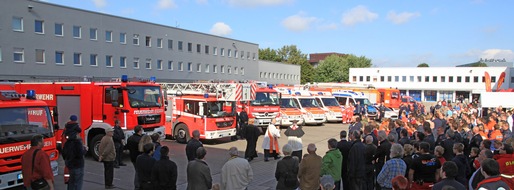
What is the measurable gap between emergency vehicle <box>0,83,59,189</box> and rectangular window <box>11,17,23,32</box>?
82.6ft

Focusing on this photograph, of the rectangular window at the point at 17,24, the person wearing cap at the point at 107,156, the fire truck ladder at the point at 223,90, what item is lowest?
the person wearing cap at the point at 107,156

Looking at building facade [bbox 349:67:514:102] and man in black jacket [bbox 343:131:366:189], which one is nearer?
man in black jacket [bbox 343:131:366:189]

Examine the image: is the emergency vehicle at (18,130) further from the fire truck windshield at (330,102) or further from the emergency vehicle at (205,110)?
the fire truck windshield at (330,102)

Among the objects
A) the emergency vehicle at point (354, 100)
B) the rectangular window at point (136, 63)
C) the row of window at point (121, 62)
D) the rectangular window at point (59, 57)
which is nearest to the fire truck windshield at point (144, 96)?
the emergency vehicle at point (354, 100)

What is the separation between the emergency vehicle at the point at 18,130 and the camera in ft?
27.1

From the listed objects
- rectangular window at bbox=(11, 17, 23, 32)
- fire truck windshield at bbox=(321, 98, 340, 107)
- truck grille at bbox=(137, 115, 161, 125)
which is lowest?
truck grille at bbox=(137, 115, 161, 125)

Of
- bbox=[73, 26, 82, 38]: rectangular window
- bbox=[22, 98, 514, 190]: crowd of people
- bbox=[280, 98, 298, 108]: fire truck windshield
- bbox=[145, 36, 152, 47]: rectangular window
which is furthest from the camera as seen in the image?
bbox=[145, 36, 152, 47]: rectangular window

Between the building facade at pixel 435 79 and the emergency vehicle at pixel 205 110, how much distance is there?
2057 inches

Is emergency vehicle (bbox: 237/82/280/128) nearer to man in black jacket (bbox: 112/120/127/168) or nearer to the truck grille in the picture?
the truck grille

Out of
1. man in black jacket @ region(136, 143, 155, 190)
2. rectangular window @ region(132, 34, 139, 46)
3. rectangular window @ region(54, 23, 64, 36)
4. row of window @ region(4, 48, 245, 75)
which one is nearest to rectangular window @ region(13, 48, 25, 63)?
row of window @ region(4, 48, 245, 75)

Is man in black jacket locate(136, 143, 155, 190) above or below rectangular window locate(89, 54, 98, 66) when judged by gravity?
below

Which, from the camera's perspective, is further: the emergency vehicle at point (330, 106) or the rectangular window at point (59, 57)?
the rectangular window at point (59, 57)

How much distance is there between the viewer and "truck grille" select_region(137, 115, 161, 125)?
1327 centimetres

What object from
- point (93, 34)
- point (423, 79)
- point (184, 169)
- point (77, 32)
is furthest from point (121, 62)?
point (423, 79)
